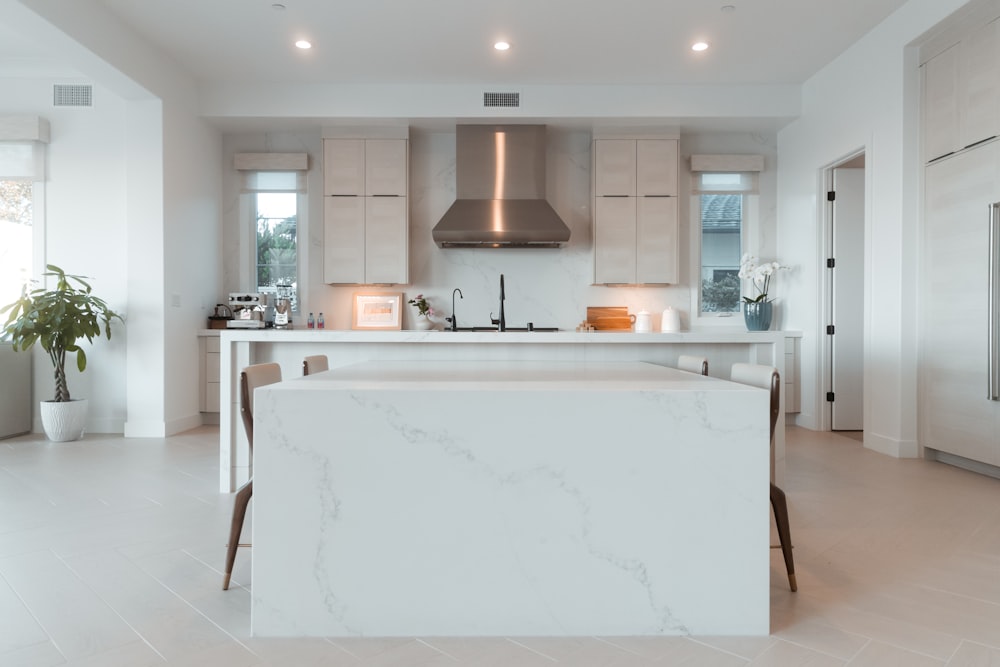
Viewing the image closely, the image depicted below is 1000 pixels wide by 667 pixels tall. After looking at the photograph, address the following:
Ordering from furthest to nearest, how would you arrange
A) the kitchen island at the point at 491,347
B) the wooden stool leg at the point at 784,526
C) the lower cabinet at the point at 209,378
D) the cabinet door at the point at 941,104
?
1. the lower cabinet at the point at 209,378
2. the cabinet door at the point at 941,104
3. the kitchen island at the point at 491,347
4. the wooden stool leg at the point at 784,526

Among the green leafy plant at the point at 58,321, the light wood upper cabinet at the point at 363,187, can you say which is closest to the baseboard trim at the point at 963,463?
the light wood upper cabinet at the point at 363,187

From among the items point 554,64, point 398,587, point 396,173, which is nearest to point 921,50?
point 554,64

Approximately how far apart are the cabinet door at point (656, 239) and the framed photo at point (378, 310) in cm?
230

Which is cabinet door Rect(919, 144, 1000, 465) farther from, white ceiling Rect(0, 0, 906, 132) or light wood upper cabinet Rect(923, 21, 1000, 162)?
white ceiling Rect(0, 0, 906, 132)

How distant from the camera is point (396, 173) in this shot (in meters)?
5.53

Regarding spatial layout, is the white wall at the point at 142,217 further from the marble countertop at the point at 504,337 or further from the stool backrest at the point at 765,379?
the stool backrest at the point at 765,379

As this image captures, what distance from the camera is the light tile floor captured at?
5.10 ft

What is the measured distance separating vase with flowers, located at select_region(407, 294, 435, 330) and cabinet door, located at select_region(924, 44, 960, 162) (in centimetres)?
400

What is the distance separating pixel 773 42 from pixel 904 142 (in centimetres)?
121

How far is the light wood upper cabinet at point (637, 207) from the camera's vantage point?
5562mm

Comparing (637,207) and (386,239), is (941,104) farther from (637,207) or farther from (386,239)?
(386,239)

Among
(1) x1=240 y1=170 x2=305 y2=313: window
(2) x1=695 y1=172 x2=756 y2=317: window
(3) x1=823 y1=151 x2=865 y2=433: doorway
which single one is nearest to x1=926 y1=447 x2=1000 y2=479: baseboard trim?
(3) x1=823 y1=151 x2=865 y2=433: doorway

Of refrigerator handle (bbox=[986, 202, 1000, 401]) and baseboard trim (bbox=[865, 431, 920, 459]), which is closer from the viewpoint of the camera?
refrigerator handle (bbox=[986, 202, 1000, 401])

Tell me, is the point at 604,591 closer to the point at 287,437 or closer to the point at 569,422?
the point at 569,422
